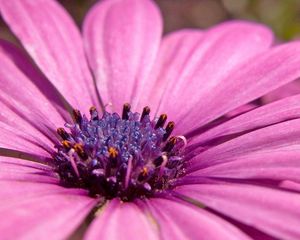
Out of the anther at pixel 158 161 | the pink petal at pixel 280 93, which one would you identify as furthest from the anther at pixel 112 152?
the pink petal at pixel 280 93

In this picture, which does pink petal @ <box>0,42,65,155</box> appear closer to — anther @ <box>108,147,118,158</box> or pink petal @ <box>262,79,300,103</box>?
anther @ <box>108,147,118,158</box>

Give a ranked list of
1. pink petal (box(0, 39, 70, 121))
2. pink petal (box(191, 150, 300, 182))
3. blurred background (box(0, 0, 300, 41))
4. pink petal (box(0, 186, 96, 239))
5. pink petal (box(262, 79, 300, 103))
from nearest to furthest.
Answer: pink petal (box(0, 186, 96, 239)) < pink petal (box(191, 150, 300, 182)) < pink petal (box(0, 39, 70, 121)) < pink petal (box(262, 79, 300, 103)) < blurred background (box(0, 0, 300, 41))

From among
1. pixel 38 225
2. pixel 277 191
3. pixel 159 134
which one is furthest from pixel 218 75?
pixel 38 225

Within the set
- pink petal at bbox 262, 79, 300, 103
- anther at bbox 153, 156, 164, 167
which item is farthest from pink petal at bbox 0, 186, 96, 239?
pink petal at bbox 262, 79, 300, 103

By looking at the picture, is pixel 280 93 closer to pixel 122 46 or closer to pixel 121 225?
pixel 122 46

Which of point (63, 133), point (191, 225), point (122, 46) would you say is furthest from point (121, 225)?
point (122, 46)

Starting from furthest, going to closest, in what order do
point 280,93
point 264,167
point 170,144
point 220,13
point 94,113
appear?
point 220,13, point 280,93, point 94,113, point 170,144, point 264,167
